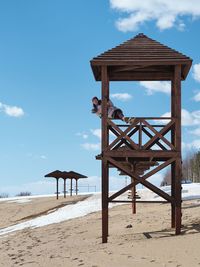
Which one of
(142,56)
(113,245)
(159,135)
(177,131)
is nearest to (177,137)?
(177,131)

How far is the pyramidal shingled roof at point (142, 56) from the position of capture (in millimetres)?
15062

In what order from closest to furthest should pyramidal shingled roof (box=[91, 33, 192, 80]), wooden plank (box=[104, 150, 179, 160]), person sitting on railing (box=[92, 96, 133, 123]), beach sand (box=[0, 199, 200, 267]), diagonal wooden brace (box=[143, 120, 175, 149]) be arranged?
beach sand (box=[0, 199, 200, 267]) → wooden plank (box=[104, 150, 179, 160]) → diagonal wooden brace (box=[143, 120, 175, 149]) → pyramidal shingled roof (box=[91, 33, 192, 80]) → person sitting on railing (box=[92, 96, 133, 123])

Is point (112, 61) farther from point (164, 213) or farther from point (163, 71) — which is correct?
point (164, 213)

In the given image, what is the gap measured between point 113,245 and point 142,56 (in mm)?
5613

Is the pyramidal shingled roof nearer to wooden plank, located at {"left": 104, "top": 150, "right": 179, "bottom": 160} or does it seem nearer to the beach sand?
wooden plank, located at {"left": 104, "top": 150, "right": 179, "bottom": 160}

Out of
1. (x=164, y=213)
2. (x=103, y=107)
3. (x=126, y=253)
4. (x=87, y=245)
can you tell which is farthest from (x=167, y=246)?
(x=164, y=213)

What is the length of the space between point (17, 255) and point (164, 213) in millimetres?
7735

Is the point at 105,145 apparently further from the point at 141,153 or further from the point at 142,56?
the point at 142,56

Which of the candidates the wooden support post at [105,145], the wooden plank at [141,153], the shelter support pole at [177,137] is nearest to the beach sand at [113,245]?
the wooden support post at [105,145]

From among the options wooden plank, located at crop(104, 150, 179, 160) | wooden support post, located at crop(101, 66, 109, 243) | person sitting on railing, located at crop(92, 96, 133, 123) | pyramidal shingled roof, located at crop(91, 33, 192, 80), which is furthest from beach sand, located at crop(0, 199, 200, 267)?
pyramidal shingled roof, located at crop(91, 33, 192, 80)

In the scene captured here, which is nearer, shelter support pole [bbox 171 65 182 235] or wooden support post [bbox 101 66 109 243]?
wooden support post [bbox 101 66 109 243]

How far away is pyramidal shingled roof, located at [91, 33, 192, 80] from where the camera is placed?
593 inches

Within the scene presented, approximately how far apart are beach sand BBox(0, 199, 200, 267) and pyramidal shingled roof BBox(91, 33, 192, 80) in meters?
4.91

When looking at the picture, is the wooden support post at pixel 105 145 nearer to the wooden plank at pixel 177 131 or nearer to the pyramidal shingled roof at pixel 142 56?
the pyramidal shingled roof at pixel 142 56
